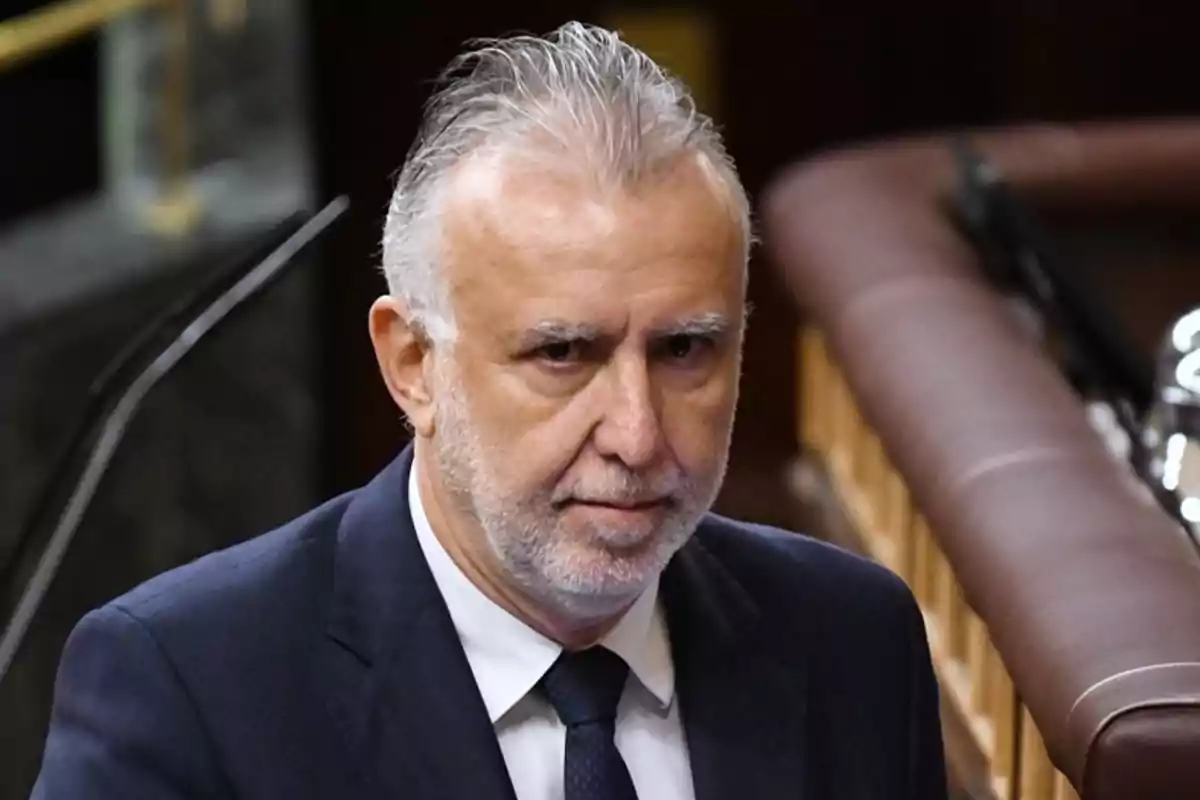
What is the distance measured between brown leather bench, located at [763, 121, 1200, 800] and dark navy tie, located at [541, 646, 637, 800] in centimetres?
33

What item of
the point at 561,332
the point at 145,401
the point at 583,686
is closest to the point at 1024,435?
the point at 583,686

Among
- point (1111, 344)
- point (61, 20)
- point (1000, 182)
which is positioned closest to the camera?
point (1111, 344)

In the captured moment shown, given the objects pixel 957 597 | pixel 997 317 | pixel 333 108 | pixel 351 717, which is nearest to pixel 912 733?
pixel 351 717

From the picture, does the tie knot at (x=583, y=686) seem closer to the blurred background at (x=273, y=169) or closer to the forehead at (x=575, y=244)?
the forehead at (x=575, y=244)

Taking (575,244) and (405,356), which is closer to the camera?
(575,244)

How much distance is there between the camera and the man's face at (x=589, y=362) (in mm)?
1526

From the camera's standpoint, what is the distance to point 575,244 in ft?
4.99

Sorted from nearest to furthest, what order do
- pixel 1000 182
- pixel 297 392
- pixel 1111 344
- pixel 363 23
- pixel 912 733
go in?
pixel 912 733 → pixel 1111 344 → pixel 1000 182 → pixel 297 392 → pixel 363 23

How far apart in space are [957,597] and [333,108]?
3130mm

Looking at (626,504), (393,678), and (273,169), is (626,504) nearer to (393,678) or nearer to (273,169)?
(393,678)

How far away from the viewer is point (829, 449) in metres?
3.55

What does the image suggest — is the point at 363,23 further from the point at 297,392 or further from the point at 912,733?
the point at 912,733

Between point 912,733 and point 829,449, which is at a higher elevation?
point 912,733

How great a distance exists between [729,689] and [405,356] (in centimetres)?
35
